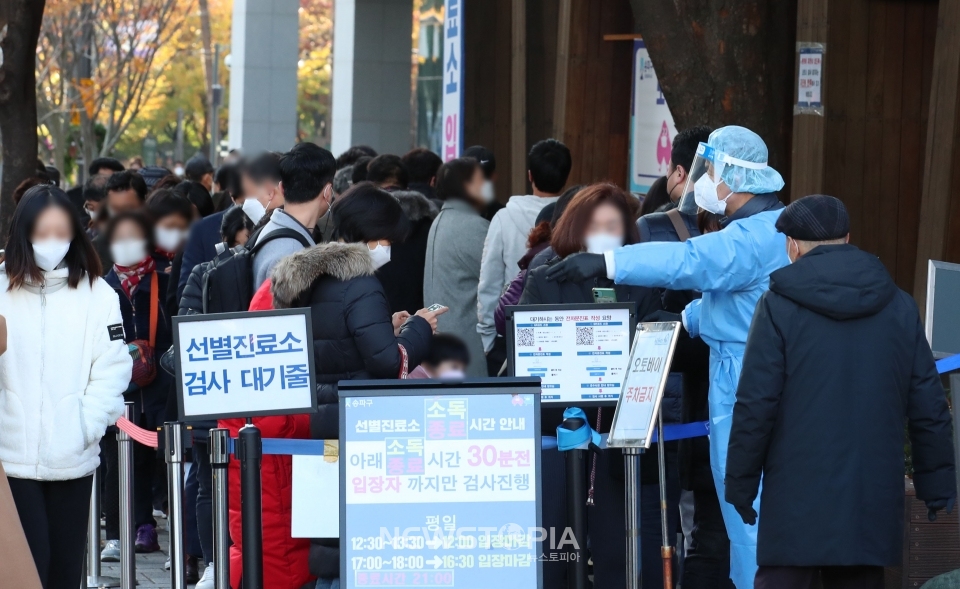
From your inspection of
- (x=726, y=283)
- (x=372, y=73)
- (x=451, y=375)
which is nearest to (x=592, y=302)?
(x=726, y=283)

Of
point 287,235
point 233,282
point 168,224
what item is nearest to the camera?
point 287,235

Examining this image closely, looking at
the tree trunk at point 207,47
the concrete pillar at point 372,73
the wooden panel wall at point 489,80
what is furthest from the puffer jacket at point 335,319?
the tree trunk at point 207,47

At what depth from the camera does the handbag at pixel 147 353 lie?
760 centimetres

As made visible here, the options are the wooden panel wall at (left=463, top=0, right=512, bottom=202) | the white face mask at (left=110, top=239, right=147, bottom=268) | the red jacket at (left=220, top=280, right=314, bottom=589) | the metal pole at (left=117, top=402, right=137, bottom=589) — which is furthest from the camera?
the wooden panel wall at (left=463, top=0, right=512, bottom=202)

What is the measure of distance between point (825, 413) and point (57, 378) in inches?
117

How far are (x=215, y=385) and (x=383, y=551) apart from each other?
97cm

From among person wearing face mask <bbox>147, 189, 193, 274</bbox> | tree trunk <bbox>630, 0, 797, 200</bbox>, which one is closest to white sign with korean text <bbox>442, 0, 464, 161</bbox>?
person wearing face mask <bbox>147, 189, 193, 274</bbox>

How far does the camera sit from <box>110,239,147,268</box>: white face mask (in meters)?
7.73

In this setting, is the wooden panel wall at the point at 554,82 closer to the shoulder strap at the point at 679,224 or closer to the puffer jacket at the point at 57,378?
the shoulder strap at the point at 679,224

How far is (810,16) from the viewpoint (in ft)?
30.8

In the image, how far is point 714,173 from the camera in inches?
225

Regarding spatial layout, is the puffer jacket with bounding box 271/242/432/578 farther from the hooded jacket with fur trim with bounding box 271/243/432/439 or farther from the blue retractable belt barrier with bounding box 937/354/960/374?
the blue retractable belt barrier with bounding box 937/354/960/374

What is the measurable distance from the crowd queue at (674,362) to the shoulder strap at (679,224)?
0.01 meters

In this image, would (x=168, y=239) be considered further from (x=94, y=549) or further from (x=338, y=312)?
(x=338, y=312)
